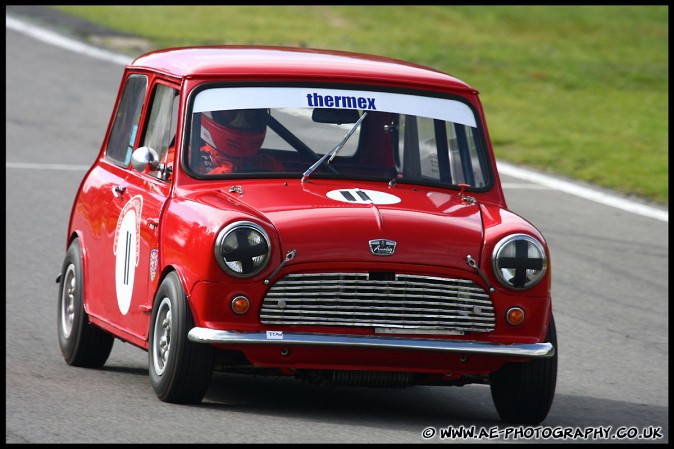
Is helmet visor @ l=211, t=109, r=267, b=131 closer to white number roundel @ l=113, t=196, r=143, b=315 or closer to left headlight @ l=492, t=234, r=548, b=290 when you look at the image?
white number roundel @ l=113, t=196, r=143, b=315

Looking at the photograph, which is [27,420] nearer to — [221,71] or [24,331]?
[221,71]

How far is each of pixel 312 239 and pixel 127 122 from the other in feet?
7.54

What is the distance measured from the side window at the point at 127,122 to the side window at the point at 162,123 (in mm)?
186

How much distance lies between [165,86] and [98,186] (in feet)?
2.56

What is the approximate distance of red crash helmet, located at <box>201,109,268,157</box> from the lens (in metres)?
7.00

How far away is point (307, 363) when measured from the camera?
614 cm

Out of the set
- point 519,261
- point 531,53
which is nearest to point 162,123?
point 519,261

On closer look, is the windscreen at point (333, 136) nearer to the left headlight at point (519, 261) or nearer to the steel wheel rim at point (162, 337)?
the steel wheel rim at point (162, 337)

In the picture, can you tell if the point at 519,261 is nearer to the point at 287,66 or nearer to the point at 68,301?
the point at 287,66

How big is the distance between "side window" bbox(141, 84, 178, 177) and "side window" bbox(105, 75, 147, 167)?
0.61ft

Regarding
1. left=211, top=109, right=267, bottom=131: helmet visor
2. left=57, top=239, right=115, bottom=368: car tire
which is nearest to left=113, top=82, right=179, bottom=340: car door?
left=211, top=109, right=267, bottom=131: helmet visor

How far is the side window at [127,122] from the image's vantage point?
783cm

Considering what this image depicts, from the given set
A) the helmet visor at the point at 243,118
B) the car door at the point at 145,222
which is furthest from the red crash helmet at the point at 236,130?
the car door at the point at 145,222

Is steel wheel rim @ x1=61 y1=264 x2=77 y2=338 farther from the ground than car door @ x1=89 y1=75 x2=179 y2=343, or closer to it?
closer to it
